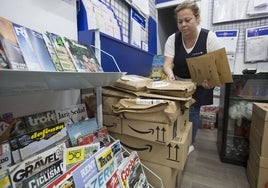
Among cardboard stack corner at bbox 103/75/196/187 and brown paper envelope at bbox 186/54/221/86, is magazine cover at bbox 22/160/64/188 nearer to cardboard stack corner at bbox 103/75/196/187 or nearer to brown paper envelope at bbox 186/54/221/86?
cardboard stack corner at bbox 103/75/196/187

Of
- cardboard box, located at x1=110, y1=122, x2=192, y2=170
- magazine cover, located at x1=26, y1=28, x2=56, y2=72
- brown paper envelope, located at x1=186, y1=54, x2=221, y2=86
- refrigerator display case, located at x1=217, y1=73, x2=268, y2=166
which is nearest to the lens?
magazine cover, located at x1=26, y1=28, x2=56, y2=72

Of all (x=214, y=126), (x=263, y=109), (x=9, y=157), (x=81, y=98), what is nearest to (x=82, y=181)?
(x=9, y=157)

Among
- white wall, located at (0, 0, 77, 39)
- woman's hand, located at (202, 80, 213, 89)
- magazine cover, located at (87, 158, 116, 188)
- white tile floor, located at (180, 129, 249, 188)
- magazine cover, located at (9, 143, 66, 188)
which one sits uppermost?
white wall, located at (0, 0, 77, 39)

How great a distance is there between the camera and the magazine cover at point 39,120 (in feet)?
2.29

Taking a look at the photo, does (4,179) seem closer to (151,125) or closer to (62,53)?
(62,53)

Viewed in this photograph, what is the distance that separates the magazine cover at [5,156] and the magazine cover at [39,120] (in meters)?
0.11

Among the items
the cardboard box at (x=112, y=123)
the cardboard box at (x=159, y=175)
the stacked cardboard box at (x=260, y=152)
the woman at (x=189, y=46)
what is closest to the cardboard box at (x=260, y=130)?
the stacked cardboard box at (x=260, y=152)

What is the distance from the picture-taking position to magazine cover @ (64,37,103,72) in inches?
29.8

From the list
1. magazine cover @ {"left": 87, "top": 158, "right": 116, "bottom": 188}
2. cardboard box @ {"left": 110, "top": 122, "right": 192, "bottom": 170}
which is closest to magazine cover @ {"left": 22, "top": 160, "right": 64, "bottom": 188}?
magazine cover @ {"left": 87, "top": 158, "right": 116, "bottom": 188}

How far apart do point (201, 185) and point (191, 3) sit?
1.32 metres

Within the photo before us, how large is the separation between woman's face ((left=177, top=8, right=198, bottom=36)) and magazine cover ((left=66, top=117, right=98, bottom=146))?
986 millimetres

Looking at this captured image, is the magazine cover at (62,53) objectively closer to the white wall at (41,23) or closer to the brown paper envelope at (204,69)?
the white wall at (41,23)

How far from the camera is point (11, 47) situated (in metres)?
0.52

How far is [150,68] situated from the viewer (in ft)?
7.23
